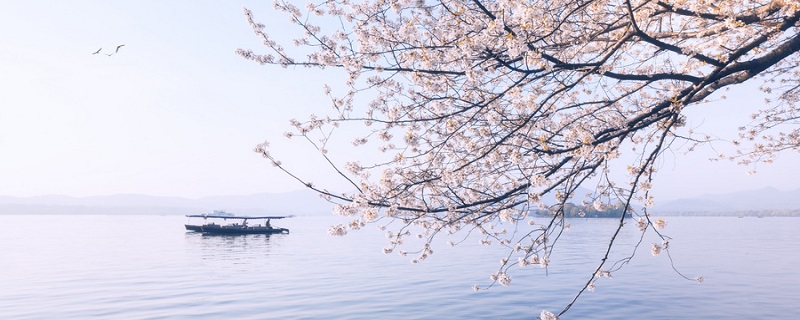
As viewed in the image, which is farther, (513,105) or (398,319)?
(398,319)

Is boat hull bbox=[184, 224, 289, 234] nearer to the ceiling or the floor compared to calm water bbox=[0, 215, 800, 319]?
nearer to the ceiling

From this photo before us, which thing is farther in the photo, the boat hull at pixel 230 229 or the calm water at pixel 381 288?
the boat hull at pixel 230 229

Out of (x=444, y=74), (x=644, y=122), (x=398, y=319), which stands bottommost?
(x=398, y=319)

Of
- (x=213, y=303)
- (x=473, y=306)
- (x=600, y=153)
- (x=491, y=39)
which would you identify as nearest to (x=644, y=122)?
(x=600, y=153)

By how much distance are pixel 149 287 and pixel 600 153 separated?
2953 cm

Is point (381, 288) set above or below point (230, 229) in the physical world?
below

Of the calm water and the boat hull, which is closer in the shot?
the calm water

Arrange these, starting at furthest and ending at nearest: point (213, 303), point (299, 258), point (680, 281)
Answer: point (299, 258)
point (680, 281)
point (213, 303)

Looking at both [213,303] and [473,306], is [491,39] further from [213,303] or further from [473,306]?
[213,303]

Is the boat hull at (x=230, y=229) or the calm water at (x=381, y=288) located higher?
the boat hull at (x=230, y=229)

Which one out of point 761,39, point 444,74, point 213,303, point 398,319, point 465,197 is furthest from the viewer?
point 213,303

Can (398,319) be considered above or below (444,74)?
below

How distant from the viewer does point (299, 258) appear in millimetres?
49500

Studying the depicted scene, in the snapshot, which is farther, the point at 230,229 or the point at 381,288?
the point at 230,229
